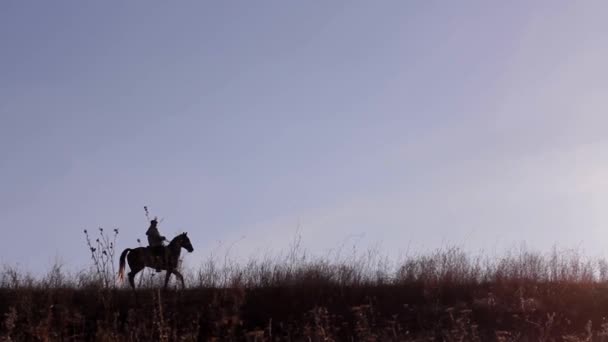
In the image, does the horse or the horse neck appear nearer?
the horse

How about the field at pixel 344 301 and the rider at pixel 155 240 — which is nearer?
the field at pixel 344 301

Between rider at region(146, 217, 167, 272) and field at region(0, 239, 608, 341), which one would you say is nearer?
field at region(0, 239, 608, 341)

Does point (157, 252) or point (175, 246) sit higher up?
point (175, 246)

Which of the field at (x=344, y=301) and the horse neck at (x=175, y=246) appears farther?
the horse neck at (x=175, y=246)

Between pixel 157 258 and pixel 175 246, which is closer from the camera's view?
pixel 157 258

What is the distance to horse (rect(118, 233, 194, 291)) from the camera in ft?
57.0

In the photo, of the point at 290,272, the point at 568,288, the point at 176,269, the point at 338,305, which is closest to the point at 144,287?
the point at 176,269

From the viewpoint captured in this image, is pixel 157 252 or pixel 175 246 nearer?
pixel 157 252

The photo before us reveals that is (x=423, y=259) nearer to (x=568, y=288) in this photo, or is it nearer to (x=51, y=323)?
(x=568, y=288)

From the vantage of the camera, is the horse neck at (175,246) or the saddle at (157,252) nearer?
the saddle at (157,252)

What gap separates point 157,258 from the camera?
17.9 m

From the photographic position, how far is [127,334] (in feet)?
36.0

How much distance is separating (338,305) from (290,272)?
1644 millimetres

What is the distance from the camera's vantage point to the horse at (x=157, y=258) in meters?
17.4
